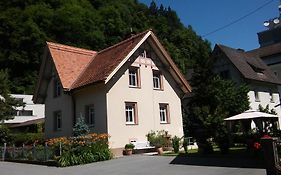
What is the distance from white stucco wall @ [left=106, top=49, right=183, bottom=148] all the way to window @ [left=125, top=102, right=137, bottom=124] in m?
0.29

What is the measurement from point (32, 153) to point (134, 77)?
9.19 meters

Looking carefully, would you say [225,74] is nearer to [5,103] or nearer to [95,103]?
[95,103]

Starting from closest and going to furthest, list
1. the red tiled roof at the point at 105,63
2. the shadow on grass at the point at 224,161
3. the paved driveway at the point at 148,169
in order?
the paved driveway at the point at 148,169, the shadow on grass at the point at 224,161, the red tiled roof at the point at 105,63

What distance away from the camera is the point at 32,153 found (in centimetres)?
2348

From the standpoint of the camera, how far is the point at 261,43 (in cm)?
8425

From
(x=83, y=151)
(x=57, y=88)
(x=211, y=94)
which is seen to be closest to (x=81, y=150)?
(x=83, y=151)

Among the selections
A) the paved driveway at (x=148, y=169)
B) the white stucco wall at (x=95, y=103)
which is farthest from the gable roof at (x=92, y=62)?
the paved driveway at (x=148, y=169)

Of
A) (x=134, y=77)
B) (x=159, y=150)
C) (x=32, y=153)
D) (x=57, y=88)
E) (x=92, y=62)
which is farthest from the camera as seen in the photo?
(x=92, y=62)

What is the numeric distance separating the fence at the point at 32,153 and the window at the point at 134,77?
839 centimetres

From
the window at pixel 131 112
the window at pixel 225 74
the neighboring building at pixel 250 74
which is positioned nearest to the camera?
the window at pixel 131 112

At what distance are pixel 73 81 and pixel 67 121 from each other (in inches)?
124

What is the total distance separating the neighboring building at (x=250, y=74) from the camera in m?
40.8

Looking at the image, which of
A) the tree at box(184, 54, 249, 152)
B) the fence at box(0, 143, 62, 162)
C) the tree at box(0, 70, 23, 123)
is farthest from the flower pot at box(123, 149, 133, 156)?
the tree at box(0, 70, 23, 123)

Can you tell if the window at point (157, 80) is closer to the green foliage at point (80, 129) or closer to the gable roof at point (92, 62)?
the gable roof at point (92, 62)
